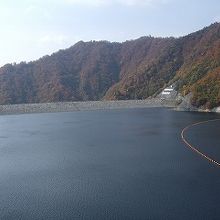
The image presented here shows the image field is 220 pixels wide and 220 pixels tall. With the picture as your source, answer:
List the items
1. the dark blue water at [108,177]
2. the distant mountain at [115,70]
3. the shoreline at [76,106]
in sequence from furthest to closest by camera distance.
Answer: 1. the distant mountain at [115,70]
2. the shoreline at [76,106]
3. the dark blue water at [108,177]

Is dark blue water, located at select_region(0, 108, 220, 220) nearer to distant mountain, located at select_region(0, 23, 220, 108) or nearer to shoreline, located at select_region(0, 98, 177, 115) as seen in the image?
shoreline, located at select_region(0, 98, 177, 115)

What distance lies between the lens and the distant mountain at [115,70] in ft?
340

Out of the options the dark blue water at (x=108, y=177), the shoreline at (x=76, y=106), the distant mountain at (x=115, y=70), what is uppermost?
the distant mountain at (x=115, y=70)

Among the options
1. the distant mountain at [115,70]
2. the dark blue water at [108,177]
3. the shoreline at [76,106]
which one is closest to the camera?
the dark blue water at [108,177]

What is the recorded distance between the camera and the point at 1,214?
1744 centimetres

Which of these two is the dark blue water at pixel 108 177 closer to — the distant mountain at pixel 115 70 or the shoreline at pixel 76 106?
the shoreline at pixel 76 106

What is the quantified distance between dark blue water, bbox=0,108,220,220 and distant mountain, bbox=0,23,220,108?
4317cm

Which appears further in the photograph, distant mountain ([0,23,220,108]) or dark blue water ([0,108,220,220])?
distant mountain ([0,23,220,108])

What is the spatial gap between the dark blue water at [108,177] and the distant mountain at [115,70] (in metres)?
43.2

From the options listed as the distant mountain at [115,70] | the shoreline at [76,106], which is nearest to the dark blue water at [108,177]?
the shoreline at [76,106]

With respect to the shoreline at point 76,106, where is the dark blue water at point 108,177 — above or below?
above

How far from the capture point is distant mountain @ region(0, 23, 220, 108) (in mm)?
103500

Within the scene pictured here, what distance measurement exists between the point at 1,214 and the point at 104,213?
4187 millimetres

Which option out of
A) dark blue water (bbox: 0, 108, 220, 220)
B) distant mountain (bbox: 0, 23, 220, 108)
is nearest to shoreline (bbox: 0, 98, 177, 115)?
distant mountain (bbox: 0, 23, 220, 108)
